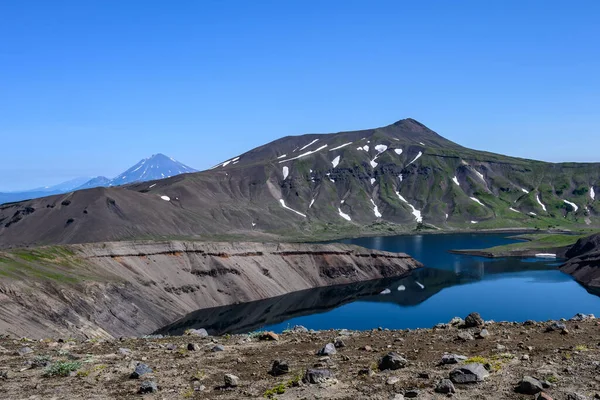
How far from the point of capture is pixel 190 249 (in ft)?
317

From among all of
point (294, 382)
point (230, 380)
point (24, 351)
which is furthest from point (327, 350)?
A: point (24, 351)

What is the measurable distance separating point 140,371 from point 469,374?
9.53 m

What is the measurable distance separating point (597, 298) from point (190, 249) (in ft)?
230

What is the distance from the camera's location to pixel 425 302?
292 ft

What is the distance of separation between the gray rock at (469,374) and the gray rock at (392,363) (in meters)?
1.70

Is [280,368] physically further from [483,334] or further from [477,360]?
[483,334]

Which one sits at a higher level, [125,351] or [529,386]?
[529,386]

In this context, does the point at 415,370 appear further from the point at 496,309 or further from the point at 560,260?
the point at 560,260

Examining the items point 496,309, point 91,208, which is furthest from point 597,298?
point 91,208

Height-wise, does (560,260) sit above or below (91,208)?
below

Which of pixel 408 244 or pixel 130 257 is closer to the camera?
pixel 130 257

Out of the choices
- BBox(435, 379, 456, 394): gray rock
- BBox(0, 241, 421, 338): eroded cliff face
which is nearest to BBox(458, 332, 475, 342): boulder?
BBox(435, 379, 456, 394): gray rock

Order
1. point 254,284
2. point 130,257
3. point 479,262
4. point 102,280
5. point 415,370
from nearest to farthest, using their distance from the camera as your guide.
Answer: point 415,370 < point 102,280 < point 130,257 < point 254,284 < point 479,262

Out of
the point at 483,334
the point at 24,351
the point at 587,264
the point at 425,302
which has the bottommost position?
the point at 425,302
